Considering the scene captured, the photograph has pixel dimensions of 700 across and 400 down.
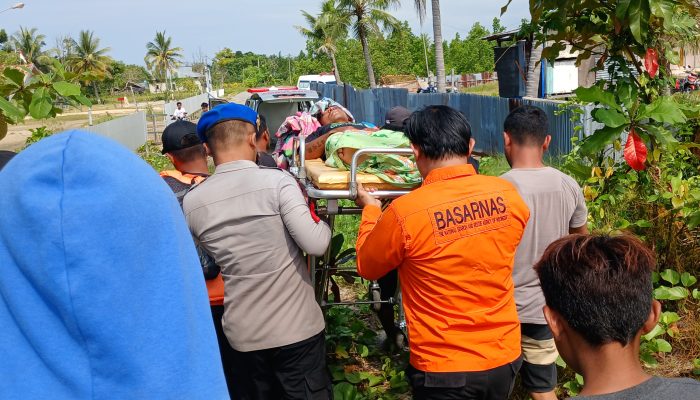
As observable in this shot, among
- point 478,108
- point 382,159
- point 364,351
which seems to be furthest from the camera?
point 478,108

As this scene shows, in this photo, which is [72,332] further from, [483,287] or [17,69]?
[17,69]

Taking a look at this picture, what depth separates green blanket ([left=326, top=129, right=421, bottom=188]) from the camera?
338 centimetres

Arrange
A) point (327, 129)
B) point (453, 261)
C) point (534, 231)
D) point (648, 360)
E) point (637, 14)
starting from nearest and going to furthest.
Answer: point (453, 261), point (534, 231), point (637, 14), point (648, 360), point (327, 129)

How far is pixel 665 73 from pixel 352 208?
2483 mm

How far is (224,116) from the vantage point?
9.98 ft

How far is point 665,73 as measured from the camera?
14.6ft

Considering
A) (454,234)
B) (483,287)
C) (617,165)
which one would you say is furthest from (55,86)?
(617,165)

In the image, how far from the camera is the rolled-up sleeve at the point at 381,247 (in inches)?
101

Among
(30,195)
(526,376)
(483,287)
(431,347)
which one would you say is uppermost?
(30,195)

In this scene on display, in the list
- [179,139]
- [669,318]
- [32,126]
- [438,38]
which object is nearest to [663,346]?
[669,318]

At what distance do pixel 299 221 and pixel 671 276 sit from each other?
2.94 m

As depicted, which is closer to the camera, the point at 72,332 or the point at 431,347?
the point at 72,332

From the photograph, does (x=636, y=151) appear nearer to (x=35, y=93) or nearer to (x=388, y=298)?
(x=388, y=298)

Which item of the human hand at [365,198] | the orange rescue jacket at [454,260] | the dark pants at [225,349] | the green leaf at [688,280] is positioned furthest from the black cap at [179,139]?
the green leaf at [688,280]
